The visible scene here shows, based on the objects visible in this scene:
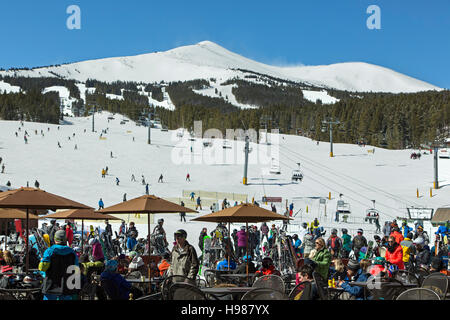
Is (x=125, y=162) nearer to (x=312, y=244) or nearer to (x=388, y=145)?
(x=312, y=244)

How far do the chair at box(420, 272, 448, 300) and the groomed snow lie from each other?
65.8 feet

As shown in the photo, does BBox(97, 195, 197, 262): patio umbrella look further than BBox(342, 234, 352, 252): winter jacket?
No

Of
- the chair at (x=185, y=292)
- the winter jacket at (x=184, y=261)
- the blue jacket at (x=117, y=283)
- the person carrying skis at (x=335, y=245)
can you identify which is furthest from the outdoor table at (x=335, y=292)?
the person carrying skis at (x=335, y=245)

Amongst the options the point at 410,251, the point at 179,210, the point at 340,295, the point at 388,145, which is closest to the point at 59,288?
the point at 340,295

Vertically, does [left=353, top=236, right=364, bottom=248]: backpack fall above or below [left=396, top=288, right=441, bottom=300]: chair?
below

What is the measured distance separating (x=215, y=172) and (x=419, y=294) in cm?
5562

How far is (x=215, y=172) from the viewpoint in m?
61.0

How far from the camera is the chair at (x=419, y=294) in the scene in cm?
547

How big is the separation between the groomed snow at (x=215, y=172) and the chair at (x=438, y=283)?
20052mm

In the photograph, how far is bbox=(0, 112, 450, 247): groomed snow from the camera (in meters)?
45.9

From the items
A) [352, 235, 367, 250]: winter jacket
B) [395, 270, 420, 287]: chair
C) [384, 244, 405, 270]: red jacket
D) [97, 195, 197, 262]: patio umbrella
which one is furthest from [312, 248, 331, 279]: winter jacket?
[352, 235, 367, 250]: winter jacket

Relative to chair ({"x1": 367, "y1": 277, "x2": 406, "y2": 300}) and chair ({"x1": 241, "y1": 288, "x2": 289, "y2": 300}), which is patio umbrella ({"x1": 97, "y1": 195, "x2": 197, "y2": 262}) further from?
chair ({"x1": 241, "y1": 288, "x2": 289, "y2": 300})

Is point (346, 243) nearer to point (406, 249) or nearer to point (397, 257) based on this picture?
point (406, 249)

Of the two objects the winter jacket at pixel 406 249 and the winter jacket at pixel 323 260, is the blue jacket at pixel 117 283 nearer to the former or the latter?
the winter jacket at pixel 323 260
